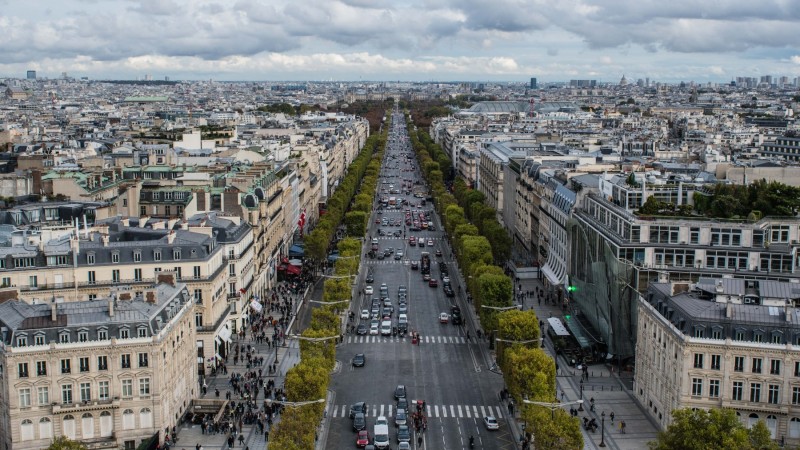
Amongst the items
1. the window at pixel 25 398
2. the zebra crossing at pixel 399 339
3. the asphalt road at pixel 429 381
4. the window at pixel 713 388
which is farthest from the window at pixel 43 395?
the window at pixel 713 388

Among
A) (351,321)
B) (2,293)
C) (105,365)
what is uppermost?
(2,293)

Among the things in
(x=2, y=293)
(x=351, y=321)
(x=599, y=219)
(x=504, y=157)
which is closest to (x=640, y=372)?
(x=599, y=219)

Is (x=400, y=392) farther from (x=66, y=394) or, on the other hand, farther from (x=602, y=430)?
(x=66, y=394)

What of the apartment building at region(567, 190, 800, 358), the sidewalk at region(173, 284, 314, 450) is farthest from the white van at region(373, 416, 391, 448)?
the apartment building at region(567, 190, 800, 358)

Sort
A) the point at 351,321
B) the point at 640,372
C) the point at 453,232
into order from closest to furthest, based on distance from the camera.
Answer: the point at 640,372
the point at 351,321
the point at 453,232

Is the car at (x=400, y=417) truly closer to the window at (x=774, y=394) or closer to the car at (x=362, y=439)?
the car at (x=362, y=439)

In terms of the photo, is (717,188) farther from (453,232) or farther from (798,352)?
(453,232)
